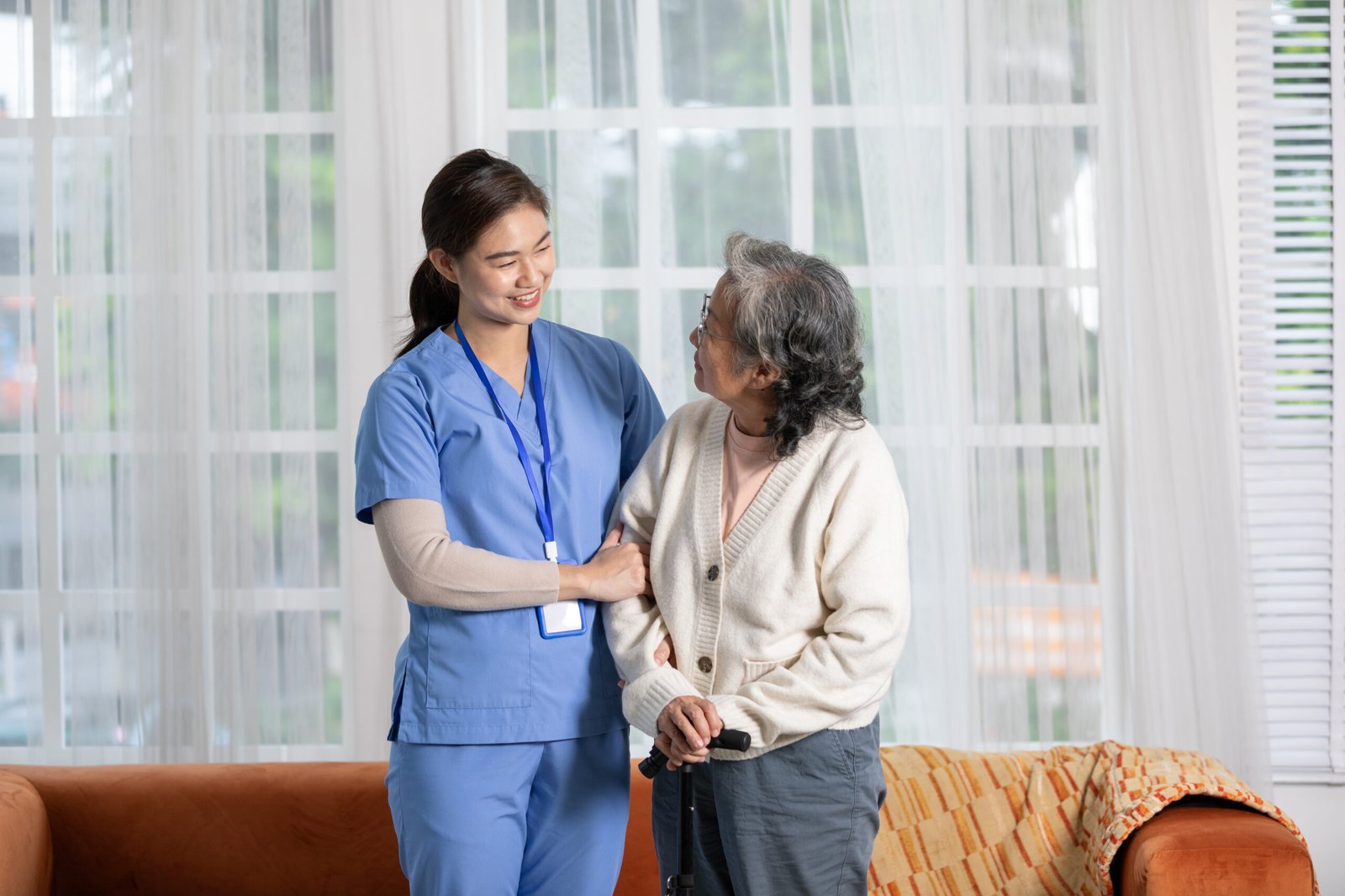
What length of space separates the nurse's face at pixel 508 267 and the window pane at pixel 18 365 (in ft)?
6.47

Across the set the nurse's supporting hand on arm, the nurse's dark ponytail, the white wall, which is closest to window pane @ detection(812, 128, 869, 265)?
the white wall

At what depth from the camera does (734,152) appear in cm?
301

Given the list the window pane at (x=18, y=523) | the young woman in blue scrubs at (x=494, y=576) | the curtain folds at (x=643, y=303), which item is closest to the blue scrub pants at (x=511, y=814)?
the young woman in blue scrubs at (x=494, y=576)

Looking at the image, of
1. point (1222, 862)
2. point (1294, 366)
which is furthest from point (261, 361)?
point (1294, 366)

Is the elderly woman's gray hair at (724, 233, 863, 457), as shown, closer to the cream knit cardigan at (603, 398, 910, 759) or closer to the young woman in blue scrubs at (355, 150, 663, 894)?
the cream knit cardigan at (603, 398, 910, 759)

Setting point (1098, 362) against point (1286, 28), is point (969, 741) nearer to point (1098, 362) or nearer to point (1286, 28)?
point (1098, 362)

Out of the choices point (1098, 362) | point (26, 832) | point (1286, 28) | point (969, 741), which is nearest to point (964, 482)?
point (1098, 362)

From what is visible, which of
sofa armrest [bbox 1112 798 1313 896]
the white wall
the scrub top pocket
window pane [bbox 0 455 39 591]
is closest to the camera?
the scrub top pocket

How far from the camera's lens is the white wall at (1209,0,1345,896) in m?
2.99

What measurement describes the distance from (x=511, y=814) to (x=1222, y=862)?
1.33m

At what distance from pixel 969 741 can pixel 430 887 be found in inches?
67.8

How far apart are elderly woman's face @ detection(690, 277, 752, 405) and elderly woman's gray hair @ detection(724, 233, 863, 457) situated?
0.5 inches

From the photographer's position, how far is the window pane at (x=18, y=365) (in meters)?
3.10

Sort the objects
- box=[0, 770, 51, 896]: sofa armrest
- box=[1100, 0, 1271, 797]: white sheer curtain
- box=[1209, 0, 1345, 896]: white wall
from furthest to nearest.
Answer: box=[1209, 0, 1345, 896]: white wall
box=[1100, 0, 1271, 797]: white sheer curtain
box=[0, 770, 51, 896]: sofa armrest
